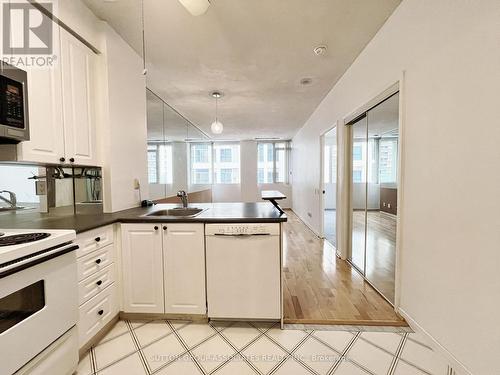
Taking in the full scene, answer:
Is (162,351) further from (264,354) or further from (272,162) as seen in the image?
(272,162)

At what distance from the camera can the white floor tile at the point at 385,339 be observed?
1.64 metres

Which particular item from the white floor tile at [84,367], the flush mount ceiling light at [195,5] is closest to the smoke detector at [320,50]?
the flush mount ceiling light at [195,5]

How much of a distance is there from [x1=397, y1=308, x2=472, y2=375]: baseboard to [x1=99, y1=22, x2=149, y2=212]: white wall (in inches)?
114

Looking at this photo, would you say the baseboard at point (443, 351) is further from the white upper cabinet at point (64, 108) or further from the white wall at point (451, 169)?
the white upper cabinet at point (64, 108)

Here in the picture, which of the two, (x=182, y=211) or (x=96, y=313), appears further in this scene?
(x=182, y=211)

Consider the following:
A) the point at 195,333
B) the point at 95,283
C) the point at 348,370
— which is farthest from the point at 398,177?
the point at 95,283

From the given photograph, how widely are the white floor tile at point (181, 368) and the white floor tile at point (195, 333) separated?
0.49 ft

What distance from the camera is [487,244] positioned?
1192 mm

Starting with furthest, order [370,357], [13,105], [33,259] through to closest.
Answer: [370,357]
[13,105]
[33,259]

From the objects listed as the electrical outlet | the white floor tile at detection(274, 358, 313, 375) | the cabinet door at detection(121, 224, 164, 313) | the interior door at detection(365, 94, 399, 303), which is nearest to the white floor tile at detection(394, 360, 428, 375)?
the white floor tile at detection(274, 358, 313, 375)

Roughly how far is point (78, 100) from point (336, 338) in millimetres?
2969

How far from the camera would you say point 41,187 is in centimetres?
194

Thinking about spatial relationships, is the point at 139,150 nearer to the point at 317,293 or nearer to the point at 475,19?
the point at 317,293

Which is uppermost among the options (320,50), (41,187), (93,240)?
(320,50)
